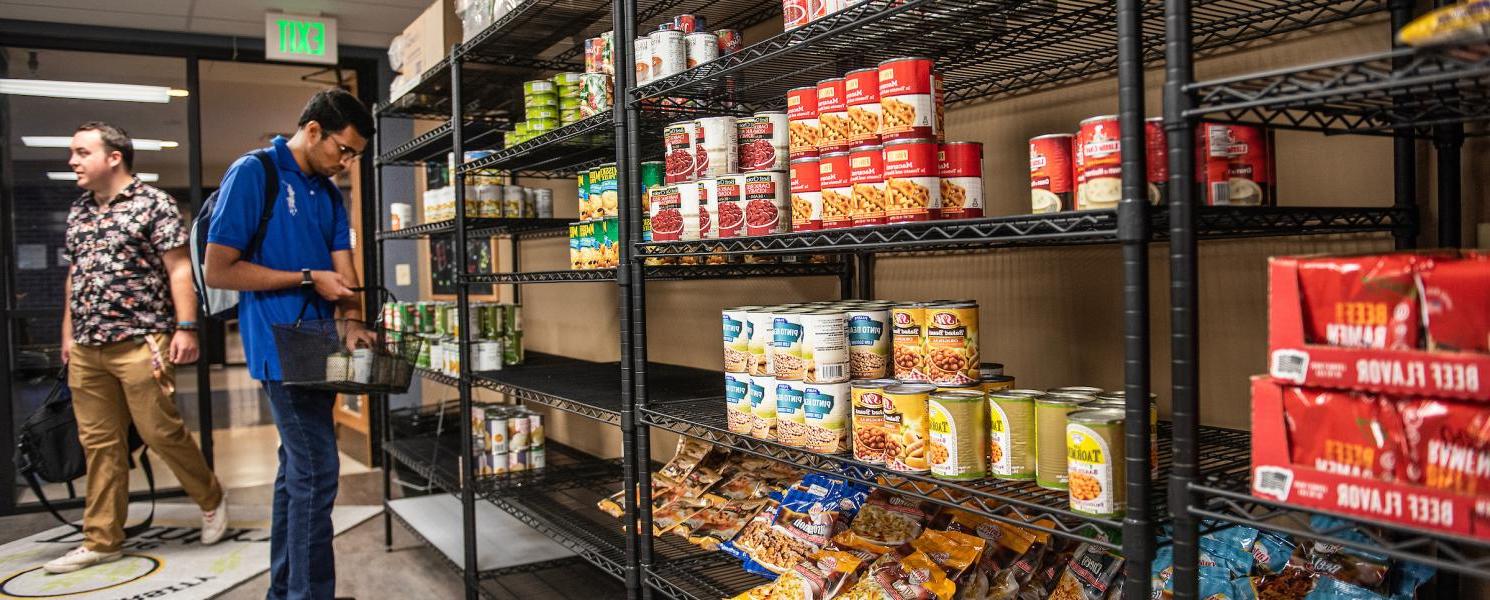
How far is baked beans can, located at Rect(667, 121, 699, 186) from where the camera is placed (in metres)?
2.16

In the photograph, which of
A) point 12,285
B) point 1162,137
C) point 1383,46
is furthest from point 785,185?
point 12,285

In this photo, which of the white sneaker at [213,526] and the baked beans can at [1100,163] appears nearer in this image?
the baked beans can at [1100,163]

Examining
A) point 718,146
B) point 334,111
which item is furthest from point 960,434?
point 334,111

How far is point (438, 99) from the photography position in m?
3.98

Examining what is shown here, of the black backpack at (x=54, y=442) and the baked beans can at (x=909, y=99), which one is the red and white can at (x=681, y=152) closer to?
the baked beans can at (x=909, y=99)

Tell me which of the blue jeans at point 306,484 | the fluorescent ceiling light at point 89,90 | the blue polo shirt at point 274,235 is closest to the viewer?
the blue polo shirt at point 274,235

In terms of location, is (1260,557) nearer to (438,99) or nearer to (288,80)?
(438,99)

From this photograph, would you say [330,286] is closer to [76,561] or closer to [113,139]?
[113,139]

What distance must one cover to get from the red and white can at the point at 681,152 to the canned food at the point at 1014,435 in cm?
94

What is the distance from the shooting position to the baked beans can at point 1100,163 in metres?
1.30

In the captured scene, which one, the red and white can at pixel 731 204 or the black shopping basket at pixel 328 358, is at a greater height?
the red and white can at pixel 731 204

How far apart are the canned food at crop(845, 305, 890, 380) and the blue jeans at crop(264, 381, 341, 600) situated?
182cm

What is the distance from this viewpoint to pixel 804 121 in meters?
1.86

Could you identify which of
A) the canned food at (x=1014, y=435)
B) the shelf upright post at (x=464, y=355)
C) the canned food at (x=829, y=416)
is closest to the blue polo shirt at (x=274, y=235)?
the shelf upright post at (x=464, y=355)
